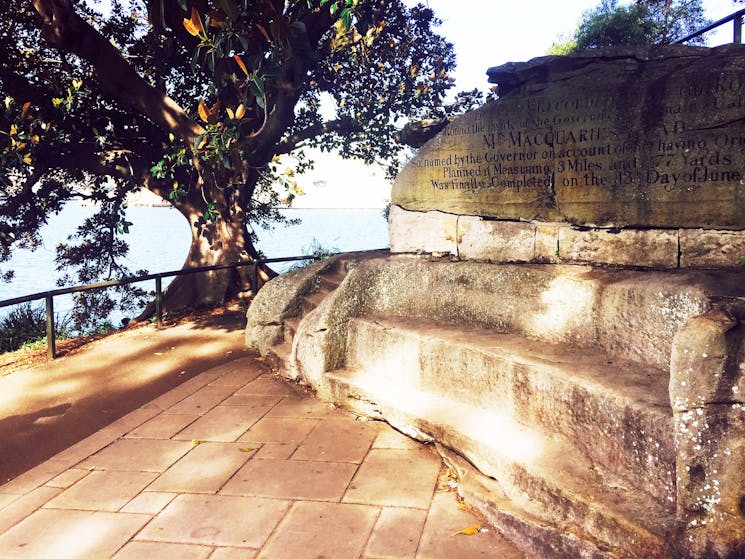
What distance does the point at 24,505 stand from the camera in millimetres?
2918

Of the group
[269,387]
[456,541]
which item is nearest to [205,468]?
[269,387]

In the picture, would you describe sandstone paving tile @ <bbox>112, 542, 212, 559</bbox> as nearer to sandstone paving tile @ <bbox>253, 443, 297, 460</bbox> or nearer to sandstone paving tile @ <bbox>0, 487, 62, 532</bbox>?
sandstone paving tile @ <bbox>0, 487, 62, 532</bbox>

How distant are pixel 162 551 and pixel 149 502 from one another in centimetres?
48

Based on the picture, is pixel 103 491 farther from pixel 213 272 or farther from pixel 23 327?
pixel 23 327

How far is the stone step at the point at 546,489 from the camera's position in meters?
2.13

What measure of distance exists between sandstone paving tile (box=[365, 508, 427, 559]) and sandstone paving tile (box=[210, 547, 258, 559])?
0.53 meters

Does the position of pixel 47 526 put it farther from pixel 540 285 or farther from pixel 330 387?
pixel 540 285

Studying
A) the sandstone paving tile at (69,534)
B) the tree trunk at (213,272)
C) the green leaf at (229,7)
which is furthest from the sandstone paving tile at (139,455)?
the tree trunk at (213,272)

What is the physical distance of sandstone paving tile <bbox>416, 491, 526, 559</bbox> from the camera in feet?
7.77

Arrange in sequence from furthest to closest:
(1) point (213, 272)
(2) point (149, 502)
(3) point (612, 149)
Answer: (1) point (213, 272), (3) point (612, 149), (2) point (149, 502)

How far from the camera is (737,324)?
206 cm

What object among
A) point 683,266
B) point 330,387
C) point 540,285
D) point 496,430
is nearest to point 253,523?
point 496,430

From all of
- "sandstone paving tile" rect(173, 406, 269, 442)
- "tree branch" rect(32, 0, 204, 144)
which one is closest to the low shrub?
"tree branch" rect(32, 0, 204, 144)

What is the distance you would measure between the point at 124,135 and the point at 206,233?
2006mm
